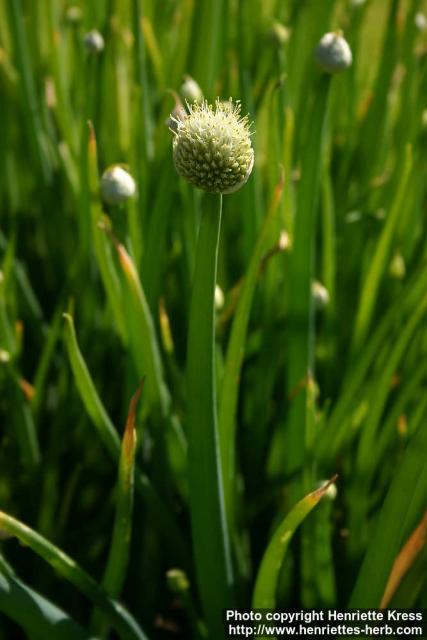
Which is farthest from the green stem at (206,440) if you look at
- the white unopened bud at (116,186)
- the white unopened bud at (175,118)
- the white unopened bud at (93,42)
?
the white unopened bud at (93,42)

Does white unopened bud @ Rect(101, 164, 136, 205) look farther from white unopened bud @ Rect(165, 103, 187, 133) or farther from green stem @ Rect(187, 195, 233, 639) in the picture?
green stem @ Rect(187, 195, 233, 639)

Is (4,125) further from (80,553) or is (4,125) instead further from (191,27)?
(80,553)

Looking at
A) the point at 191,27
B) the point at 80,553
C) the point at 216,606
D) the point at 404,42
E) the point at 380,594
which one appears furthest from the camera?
the point at 404,42

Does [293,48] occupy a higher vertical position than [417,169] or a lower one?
higher

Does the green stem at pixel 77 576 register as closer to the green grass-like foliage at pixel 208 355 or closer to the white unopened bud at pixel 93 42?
the green grass-like foliage at pixel 208 355

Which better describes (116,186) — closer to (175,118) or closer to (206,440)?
(175,118)

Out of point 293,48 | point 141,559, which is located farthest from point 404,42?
point 141,559

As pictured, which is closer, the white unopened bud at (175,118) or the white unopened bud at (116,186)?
the white unopened bud at (175,118)
